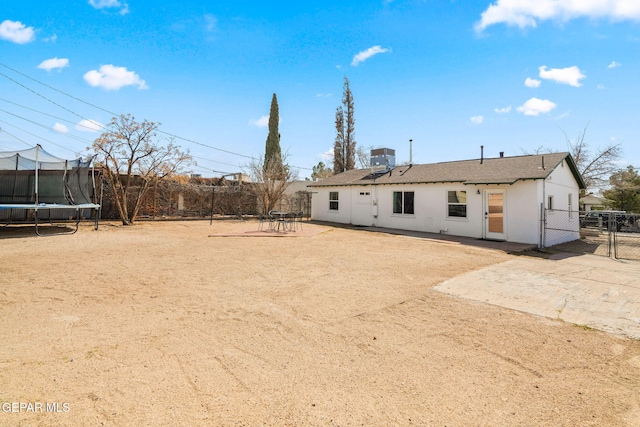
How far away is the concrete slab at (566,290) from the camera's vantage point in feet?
13.2

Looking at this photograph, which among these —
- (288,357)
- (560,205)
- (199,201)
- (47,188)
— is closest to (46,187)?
(47,188)

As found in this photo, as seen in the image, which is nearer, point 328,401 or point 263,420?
point 263,420

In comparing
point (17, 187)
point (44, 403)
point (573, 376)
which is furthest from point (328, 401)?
point (17, 187)

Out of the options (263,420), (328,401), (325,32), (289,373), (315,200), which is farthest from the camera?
(315,200)

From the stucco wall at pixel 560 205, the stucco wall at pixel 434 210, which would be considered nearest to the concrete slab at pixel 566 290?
the stucco wall at pixel 434 210

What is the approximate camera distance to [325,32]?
1334 cm

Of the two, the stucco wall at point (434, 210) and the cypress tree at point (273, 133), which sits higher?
the cypress tree at point (273, 133)

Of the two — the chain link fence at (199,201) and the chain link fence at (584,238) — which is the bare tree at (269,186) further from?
the chain link fence at (584,238)

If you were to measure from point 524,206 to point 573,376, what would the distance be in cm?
1026

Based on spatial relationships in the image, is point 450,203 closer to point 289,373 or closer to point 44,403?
point 289,373

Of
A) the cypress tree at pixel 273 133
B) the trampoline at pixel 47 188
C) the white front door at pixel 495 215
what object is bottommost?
the white front door at pixel 495 215

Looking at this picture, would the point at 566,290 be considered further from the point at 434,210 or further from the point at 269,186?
the point at 269,186

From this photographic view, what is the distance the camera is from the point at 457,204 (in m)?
13.2

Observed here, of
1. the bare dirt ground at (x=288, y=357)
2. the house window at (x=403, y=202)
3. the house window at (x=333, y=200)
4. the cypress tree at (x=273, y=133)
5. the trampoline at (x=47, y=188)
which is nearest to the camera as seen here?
the bare dirt ground at (x=288, y=357)
